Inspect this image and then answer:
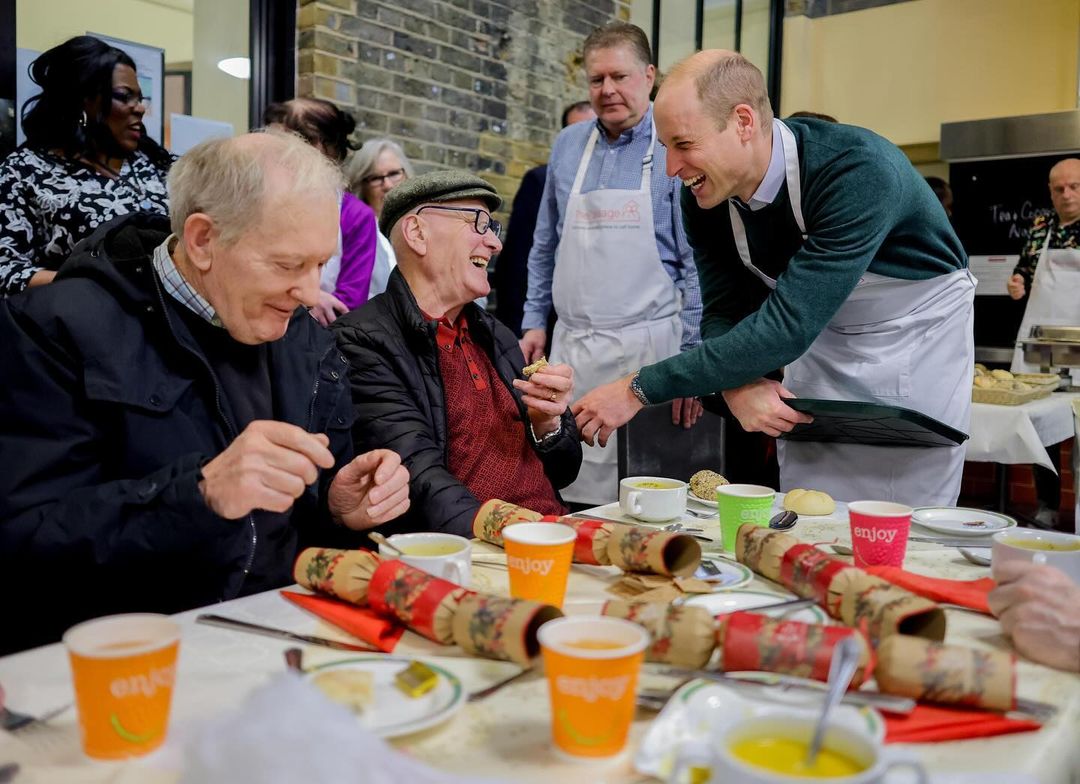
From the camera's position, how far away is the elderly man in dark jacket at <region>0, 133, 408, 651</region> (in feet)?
4.31

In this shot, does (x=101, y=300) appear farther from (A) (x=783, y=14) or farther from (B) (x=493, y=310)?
(A) (x=783, y=14)

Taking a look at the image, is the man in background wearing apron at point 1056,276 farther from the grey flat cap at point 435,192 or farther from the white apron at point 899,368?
the grey flat cap at point 435,192

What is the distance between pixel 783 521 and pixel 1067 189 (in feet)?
14.3

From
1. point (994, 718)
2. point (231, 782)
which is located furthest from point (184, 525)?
point (994, 718)

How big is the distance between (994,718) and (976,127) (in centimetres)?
707

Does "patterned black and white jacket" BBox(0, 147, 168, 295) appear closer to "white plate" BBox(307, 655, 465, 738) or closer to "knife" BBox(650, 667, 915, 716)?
"white plate" BBox(307, 655, 465, 738)

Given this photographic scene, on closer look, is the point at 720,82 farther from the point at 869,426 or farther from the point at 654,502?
the point at 654,502

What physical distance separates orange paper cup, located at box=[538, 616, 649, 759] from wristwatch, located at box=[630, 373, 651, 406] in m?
1.42

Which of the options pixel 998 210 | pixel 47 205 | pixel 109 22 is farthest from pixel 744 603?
pixel 998 210

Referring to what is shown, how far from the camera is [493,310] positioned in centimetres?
488

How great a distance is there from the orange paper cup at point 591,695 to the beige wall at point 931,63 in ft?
25.2

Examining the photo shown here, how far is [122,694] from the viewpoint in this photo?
0.81 metres

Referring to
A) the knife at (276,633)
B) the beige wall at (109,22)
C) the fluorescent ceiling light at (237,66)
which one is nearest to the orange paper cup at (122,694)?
the knife at (276,633)

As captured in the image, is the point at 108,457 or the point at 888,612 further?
the point at 108,457
